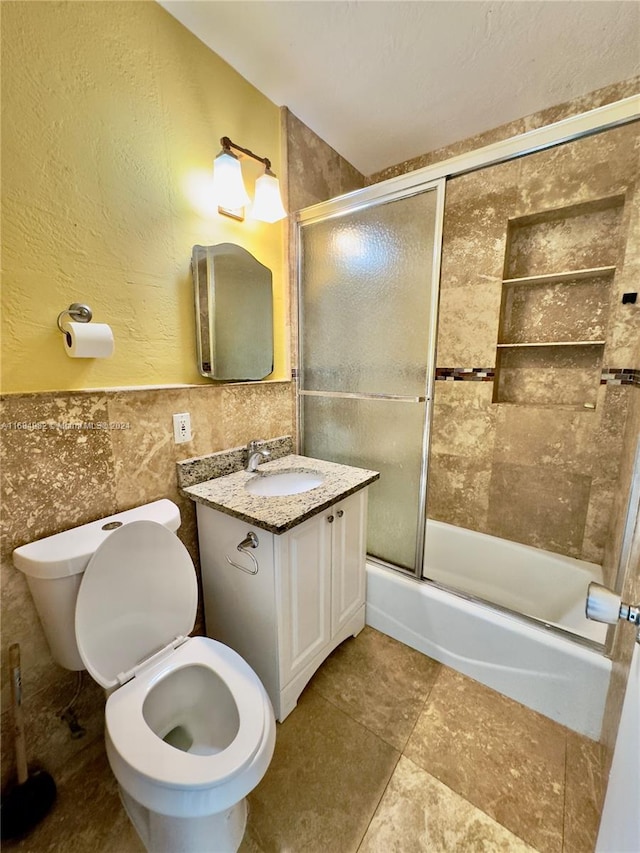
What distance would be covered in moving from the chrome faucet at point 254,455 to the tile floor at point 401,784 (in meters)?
0.94

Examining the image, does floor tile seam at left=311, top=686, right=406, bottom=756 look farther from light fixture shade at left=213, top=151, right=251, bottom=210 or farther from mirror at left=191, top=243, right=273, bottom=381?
light fixture shade at left=213, top=151, right=251, bottom=210

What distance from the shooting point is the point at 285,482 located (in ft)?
5.18

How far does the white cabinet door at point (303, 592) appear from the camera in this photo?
116 cm

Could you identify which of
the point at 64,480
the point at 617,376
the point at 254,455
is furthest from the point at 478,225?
the point at 64,480

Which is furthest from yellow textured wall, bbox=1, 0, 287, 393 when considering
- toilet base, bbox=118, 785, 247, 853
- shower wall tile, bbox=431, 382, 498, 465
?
shower wall tile, bbox=431, 382, 498, 465

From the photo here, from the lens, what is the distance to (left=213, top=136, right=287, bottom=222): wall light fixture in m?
1.29

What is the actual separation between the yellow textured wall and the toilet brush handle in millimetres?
757

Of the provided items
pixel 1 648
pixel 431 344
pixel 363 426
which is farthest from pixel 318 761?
pixel 431 344

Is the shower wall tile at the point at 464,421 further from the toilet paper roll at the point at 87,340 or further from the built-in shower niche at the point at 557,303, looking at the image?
the toilet paper roll at the point at 87,340

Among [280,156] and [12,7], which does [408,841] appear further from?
[280,156]

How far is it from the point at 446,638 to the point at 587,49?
7.97 ft

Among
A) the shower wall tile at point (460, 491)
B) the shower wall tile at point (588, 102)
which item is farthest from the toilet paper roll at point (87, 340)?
the shower wall tile at point (588, 102)

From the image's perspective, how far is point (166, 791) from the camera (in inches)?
28.0

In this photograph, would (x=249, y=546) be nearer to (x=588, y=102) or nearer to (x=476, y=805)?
(x=476, y=805)
